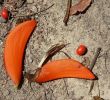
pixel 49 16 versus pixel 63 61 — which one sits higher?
pixel 49 16

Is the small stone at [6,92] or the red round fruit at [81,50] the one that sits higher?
the red round fruit at [81,50]

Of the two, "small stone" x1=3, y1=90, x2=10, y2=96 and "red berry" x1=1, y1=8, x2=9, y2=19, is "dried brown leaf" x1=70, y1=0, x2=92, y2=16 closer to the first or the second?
"red berry" x1=1, y1=8, x2=9, y2=19

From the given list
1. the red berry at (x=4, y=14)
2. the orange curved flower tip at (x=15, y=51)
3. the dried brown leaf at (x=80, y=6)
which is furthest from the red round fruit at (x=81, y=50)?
the red berry at (x=4, y=14)

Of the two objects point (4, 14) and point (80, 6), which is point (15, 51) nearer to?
point (4, 14)

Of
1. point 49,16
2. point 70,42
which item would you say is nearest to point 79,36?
point 70,42

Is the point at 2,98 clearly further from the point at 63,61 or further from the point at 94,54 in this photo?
the point at 94,54

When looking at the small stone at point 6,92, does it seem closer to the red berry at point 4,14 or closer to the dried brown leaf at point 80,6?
the red berry at point 4,14

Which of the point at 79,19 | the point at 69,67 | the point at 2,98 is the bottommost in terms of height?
the point at 2,98

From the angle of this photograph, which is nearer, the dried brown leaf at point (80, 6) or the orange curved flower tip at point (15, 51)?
the orange curved flower tip at point (15, 51)
